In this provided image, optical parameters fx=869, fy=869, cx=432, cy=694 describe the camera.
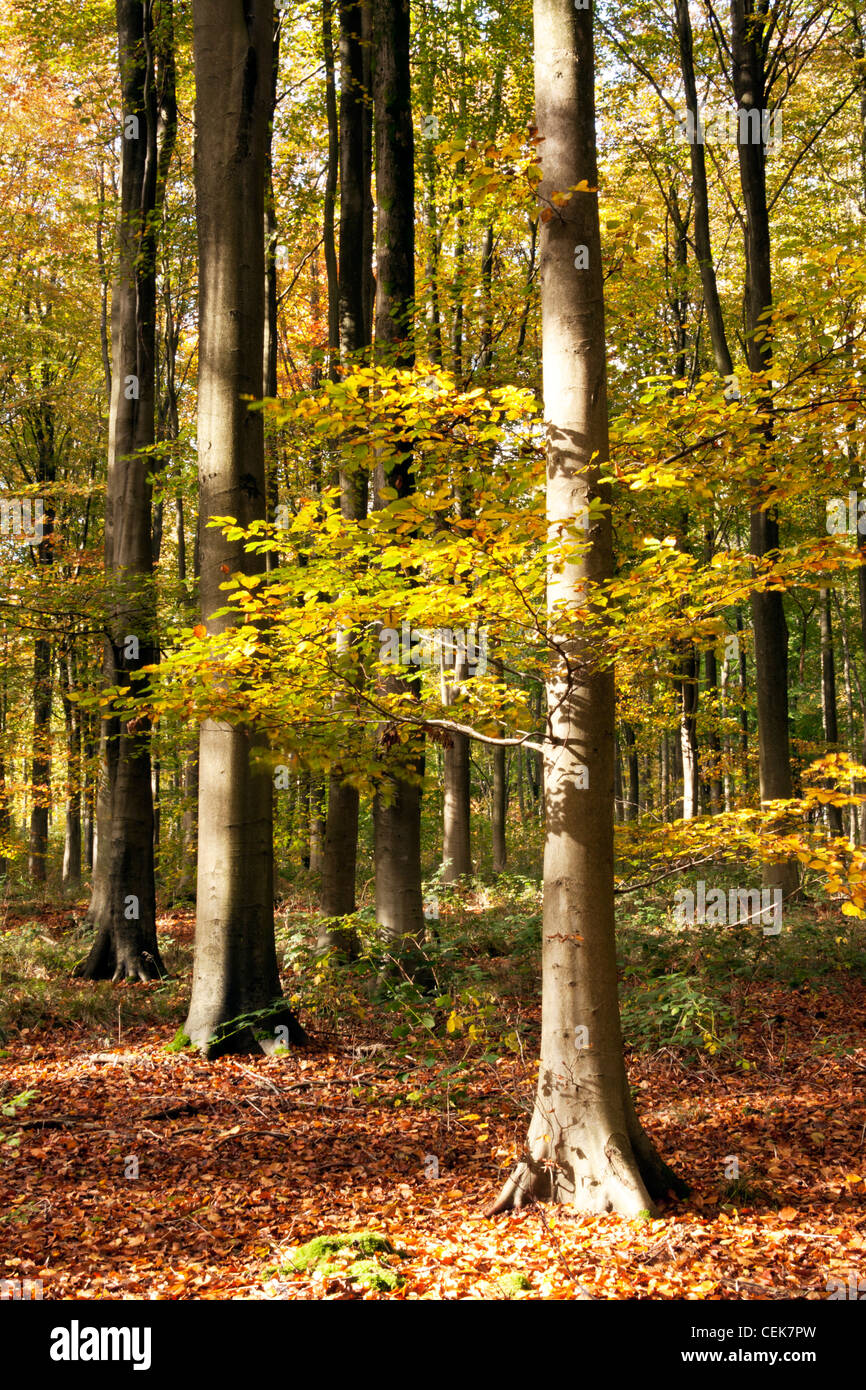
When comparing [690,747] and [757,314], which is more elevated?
[757,314]

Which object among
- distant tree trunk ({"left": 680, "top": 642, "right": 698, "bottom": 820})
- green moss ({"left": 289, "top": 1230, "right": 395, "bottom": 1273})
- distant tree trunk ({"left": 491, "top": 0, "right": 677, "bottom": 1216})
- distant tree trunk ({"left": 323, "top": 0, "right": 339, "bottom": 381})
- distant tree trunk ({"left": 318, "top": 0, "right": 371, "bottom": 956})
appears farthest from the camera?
distant tree trunk ({"left": 680, "top": 642, "right": 698, "bottom": 820})

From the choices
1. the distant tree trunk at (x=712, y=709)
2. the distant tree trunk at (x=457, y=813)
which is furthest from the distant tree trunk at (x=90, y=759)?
the distant tree trunk at (x=712, y=709)

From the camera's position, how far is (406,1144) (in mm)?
5051

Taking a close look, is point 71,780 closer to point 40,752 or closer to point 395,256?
point 40,752

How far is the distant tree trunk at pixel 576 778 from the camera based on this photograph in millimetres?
4062

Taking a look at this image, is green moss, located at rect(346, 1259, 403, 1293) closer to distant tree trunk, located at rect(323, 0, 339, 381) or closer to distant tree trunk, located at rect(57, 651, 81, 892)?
distant tree trunk, located at rect(323, 0, 339, 381)

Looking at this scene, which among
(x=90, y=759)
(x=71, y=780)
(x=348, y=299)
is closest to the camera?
(x=348, y=299)

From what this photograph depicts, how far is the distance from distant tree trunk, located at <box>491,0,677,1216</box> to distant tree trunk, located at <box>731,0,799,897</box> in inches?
272

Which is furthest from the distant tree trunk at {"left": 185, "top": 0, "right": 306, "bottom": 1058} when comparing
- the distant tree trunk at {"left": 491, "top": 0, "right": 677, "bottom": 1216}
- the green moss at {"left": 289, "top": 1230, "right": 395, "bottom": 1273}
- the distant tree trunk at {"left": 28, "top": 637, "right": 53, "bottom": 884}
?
the distant tree trunk at {"left": 28, "top": 637, "right": 53, "bottom": 884}

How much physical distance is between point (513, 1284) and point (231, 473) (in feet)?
17.5

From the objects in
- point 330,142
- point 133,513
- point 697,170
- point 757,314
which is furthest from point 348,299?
point 697,170

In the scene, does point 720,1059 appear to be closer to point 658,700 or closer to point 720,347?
point 720,347

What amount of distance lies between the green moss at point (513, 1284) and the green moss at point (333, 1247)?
1.69 ft

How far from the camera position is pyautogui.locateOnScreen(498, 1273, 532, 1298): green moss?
336 cm
